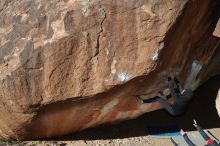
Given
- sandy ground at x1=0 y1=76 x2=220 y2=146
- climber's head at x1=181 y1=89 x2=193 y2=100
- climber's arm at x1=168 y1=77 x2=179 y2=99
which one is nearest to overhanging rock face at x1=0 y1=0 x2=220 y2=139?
climber's arm at x1=168 y1=77 x2=179 y2=99

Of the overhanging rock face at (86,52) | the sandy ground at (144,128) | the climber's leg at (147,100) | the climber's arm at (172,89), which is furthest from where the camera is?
the sandy ground at (144,128)

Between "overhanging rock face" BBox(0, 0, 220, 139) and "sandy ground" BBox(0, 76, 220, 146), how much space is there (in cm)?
63

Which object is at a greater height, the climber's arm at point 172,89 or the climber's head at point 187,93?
the climber's arm at point 172,89

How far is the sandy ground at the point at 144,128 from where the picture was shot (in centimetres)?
841

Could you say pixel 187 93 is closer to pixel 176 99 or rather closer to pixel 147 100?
pixel 176 99

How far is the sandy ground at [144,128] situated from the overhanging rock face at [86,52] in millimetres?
629

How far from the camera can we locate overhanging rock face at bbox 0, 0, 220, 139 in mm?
7090

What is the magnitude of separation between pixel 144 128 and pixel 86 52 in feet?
7.83

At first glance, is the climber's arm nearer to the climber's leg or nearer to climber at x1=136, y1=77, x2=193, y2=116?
climber at x1=136, y1=77, x2=193, y2=116

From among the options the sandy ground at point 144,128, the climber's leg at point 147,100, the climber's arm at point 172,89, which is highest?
the climber's arm at point 172,89

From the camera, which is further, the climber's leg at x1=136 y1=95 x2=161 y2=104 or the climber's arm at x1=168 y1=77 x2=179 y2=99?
the climber's leg at x1=136 y1=95 x2=161 y2=104

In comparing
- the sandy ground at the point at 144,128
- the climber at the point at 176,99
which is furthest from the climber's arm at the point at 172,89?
the sandy ground at the point at 144,128

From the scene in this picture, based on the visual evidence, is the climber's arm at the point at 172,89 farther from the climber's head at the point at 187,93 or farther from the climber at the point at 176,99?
the climber's head at the point at 187,93

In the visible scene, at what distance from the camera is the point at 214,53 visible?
29.0ft
